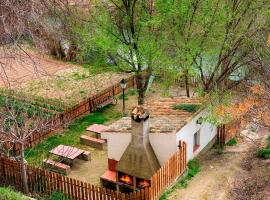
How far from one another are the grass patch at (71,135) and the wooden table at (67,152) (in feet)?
1.67

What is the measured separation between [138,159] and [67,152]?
12.2 feet

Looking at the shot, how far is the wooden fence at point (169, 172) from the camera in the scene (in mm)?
15005

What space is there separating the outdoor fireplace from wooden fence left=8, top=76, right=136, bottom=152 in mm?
3952

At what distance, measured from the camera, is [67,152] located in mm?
18469

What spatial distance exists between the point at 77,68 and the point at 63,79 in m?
2.54

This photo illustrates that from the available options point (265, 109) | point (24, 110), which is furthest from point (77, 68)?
point (265, 109)

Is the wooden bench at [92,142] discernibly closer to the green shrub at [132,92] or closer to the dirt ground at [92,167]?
the dirt ground at [92,167]

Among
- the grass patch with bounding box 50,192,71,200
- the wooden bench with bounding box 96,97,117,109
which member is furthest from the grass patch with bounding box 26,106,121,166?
the grass patch with bounding box 50,192,71,200

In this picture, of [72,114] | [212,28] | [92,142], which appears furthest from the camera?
[72,114]

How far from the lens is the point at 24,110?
21562 millimetres

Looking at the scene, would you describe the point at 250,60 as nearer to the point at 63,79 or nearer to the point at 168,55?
the point at 168,55

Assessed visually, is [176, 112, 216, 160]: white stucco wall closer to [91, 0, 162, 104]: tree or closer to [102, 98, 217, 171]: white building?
[102, 98, 217, 171]: white building

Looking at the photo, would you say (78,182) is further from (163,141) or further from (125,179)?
(163,141)

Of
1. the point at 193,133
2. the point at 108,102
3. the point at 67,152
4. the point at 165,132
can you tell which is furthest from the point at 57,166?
the point at 108,102
